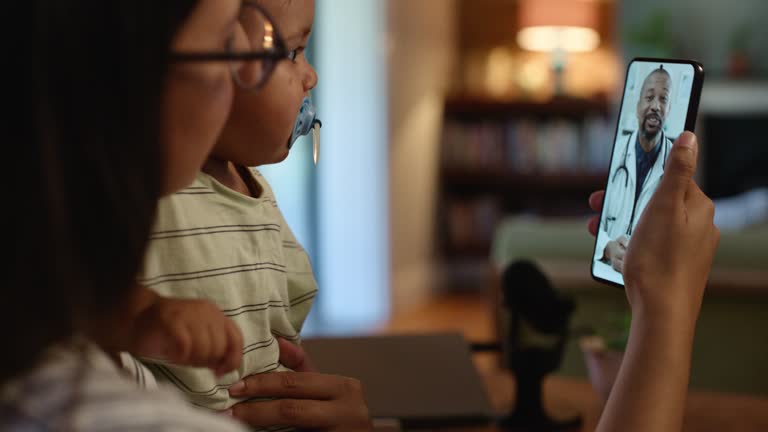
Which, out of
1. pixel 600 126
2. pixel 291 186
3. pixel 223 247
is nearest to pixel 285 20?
pixel 223 247

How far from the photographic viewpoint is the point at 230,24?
0.50m

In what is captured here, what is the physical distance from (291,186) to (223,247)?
3011mm

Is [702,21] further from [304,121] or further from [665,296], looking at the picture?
[665,296]

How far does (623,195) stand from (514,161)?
14.1 ft

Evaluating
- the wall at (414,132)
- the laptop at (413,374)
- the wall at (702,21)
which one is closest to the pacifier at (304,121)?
the laptop at (413,374)

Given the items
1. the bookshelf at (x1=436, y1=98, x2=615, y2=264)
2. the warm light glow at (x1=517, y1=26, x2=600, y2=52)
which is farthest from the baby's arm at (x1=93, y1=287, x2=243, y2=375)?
the warm light glow at (x1=517, y1=26, x2=600, y2=52)

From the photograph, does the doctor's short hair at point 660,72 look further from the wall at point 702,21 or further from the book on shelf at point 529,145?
the wall at point 702,21

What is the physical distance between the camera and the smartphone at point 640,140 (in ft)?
2.47

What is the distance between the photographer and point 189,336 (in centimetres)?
53

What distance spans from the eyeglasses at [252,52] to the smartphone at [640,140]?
1.14ft

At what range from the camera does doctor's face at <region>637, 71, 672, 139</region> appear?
777 mm

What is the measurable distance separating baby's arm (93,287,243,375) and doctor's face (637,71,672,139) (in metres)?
0.44

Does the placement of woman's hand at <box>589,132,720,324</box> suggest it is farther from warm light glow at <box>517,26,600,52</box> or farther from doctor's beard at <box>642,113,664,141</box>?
warm light glow at <box>517,26,600,52</box>

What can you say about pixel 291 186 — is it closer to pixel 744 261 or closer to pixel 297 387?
pixel 744 261
